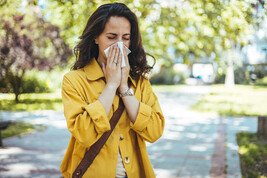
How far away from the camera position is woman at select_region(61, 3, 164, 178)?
1770 mm

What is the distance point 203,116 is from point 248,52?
29.4 metres

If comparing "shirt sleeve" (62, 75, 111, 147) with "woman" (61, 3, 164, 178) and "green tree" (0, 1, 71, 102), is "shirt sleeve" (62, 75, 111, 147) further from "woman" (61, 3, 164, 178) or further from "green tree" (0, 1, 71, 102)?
"green tree" (0, 1, 71, 102)

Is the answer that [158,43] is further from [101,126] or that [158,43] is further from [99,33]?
[101,126]

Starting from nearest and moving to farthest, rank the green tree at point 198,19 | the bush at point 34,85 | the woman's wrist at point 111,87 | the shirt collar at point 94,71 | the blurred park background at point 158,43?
the woman's wrist at point 111,87
the shirt collar at point 94,71
the green tree at point 198,19
the blurred park background at point 158,43
the bush at point 34,85

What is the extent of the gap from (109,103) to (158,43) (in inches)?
359

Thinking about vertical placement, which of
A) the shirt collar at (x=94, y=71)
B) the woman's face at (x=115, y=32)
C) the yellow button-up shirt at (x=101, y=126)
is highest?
the woman's face at (x=115, y=32)

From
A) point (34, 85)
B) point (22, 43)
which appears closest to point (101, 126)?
point (22, 43)

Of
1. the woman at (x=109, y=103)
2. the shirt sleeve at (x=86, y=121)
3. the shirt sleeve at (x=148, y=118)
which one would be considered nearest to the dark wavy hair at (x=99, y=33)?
the woman at (x=109, y=103)

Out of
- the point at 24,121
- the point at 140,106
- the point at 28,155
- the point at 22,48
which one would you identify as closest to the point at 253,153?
the point at 28,155

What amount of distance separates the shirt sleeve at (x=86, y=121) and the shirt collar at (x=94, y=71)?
0.68ft

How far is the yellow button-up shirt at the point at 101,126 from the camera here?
175 cm

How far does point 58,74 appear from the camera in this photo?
22.6 m

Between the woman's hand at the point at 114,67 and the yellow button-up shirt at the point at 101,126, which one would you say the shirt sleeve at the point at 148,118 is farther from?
the woman's hand at the point at 114,67

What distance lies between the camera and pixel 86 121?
5.68 feet
